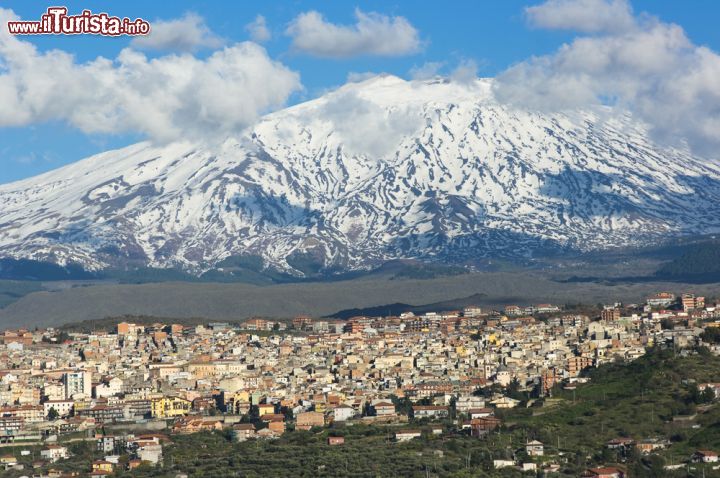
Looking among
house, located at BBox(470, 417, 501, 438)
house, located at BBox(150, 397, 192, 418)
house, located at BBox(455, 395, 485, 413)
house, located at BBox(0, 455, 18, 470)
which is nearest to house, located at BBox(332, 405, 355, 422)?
house, located at BBox(455, 395, 485, 413)

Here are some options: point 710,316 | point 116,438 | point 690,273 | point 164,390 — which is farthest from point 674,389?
point 690,273

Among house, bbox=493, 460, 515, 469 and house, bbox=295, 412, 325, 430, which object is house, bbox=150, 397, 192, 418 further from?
house, bbox=493, 460, 515, 469

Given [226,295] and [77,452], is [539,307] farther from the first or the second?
[77,452]

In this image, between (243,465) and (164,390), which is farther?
(164,390)

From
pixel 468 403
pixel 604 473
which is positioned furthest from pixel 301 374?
pixel 604 473

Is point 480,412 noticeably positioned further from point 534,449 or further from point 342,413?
point 534,449

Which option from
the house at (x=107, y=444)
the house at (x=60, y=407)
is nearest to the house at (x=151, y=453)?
the house at (x=107, y=444)
